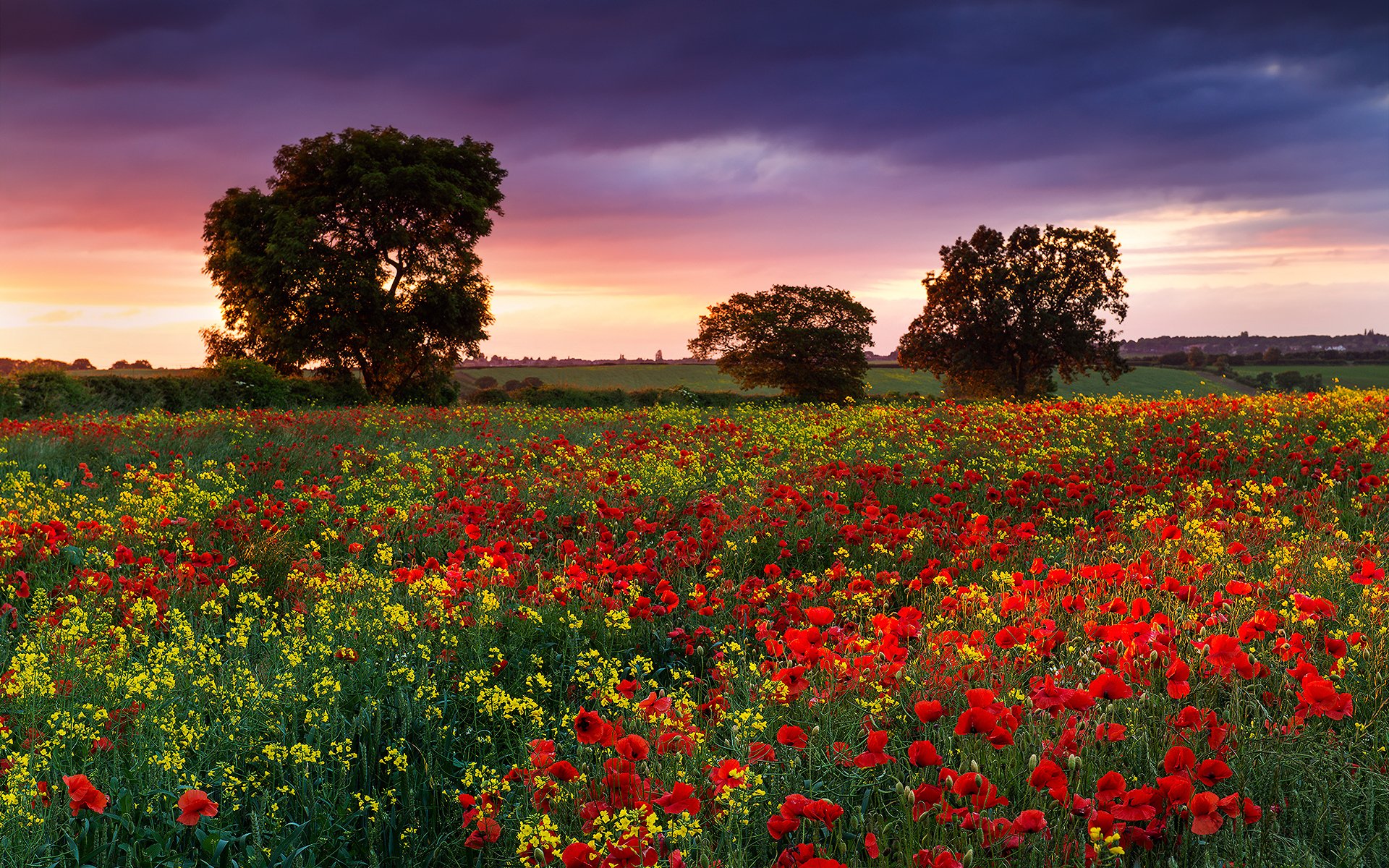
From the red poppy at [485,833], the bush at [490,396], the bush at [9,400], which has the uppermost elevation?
the bush at [9,400]

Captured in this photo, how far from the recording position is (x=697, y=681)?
420 centimetres

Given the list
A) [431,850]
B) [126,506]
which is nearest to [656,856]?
[431,850]

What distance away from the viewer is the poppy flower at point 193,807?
2.77m

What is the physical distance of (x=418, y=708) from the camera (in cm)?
409

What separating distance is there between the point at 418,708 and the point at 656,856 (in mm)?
1979

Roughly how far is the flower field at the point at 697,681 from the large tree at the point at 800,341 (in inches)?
1454

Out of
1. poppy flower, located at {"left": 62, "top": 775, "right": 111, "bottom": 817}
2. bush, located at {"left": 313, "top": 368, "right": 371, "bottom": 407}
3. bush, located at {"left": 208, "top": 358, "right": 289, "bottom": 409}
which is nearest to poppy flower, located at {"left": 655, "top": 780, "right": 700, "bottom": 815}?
poppy flower, located at {"left": 62, "top": 775, "right": 111, "bottom": 817}

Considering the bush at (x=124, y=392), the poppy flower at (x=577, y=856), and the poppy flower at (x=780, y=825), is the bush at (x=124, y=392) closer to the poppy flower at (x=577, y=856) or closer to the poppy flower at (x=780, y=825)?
the poppy flower at (x=577, y=856)

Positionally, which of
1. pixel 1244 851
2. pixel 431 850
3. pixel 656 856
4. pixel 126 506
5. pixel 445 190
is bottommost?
pixel 431 850

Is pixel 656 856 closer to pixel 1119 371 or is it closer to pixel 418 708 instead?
pixel 418 708

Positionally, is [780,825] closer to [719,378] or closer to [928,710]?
[928,710]

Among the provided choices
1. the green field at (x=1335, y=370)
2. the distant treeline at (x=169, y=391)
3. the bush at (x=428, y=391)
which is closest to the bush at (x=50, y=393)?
the distant treeline at (x=169, y=391)

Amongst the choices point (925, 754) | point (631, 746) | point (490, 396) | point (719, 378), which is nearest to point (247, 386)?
point (490, 396)

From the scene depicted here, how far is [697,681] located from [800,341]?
41950 millimetres
